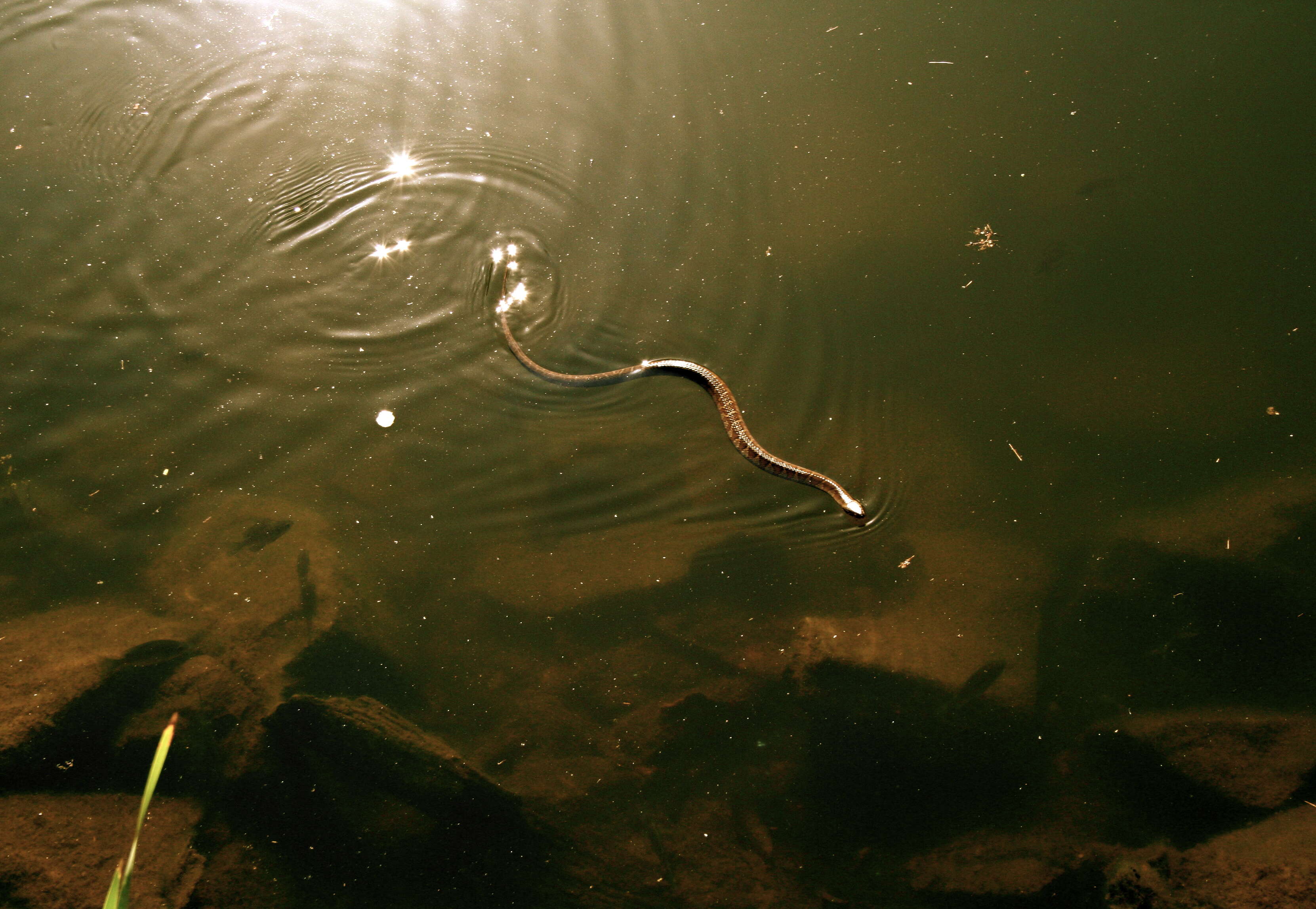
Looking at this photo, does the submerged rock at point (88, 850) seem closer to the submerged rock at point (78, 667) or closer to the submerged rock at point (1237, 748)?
the submerged rock at point (78, 667)

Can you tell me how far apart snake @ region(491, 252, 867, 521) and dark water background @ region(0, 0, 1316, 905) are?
8 cm

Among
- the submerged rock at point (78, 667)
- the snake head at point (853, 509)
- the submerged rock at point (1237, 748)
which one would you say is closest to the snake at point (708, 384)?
the snake head at point (853, 509)

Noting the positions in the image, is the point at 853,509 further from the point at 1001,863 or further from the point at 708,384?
the point at 1001,863

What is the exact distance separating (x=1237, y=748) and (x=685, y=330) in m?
3.75

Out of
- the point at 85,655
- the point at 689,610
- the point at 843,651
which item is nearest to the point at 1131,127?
the point at 843,651

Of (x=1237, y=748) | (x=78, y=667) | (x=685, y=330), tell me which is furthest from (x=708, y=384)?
(x=78, y=667)

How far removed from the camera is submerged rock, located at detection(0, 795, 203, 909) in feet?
10.1

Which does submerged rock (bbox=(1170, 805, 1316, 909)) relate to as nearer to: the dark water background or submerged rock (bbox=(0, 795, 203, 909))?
the dark water background

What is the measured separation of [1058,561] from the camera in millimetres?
3971

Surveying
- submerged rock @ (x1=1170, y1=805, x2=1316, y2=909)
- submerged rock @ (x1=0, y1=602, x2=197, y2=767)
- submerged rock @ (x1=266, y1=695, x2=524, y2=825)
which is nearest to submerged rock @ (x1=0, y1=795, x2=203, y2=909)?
submerged rock @ (x1=0, y1=602, x2=197, y2=767)

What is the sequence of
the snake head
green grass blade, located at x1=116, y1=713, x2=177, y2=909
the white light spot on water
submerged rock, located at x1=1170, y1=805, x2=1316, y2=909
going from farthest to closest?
the white light spot on water, the snake head, submerged rock, located at x1=1170, y1=805, x2=1316, y2=909, green grass blade, located at x1=116, y1=713, x2=177, y2=909

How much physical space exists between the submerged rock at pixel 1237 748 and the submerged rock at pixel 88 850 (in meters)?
4.84

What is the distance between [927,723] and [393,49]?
5.85 m

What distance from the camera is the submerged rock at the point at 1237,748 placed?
3396mm
